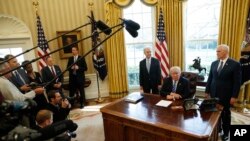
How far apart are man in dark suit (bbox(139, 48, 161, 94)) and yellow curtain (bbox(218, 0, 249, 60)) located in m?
1.58

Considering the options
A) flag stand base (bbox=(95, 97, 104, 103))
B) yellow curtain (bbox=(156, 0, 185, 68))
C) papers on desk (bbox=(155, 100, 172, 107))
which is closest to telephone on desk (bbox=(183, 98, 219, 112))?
papers on desk (bbox=(155, 100, 172, 107))

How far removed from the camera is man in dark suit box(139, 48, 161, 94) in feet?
12.3

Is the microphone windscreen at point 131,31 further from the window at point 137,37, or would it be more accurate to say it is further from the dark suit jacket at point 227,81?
the window at point 137,37

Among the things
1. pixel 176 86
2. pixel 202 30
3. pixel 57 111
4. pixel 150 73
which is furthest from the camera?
pixel 202 30

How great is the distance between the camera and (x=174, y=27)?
446cm

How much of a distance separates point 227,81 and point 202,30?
2.03 meters

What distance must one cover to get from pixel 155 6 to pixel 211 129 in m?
3.41

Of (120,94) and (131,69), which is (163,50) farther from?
(120,94)

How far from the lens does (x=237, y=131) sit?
1917 mm

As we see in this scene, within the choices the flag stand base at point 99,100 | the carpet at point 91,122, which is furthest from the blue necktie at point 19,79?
the flag stand base at point 99,100

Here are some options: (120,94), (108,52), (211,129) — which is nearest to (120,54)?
(108,52)

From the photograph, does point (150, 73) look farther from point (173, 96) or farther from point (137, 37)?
point (137, 37)

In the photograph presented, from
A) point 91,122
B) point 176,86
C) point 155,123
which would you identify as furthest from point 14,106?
point 91,122

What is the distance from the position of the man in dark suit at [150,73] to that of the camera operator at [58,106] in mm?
1741
